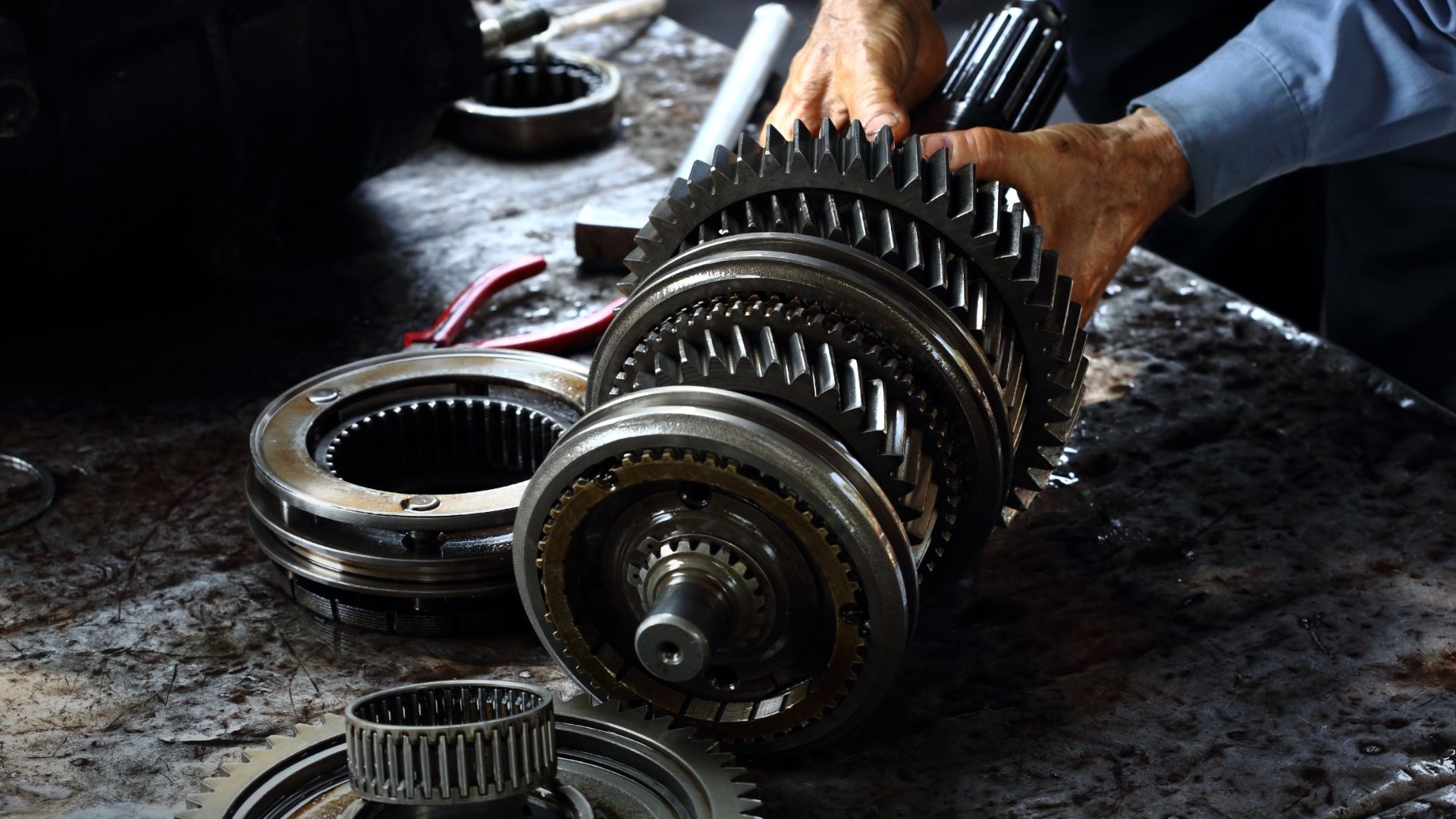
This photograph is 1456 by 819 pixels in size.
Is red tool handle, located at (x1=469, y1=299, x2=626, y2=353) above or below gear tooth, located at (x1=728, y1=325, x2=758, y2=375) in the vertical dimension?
below

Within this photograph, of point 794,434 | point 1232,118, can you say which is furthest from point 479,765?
point 1232,118

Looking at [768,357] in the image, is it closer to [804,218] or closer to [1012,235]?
[804,218]

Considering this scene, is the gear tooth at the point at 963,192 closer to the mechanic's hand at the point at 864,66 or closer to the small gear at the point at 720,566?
the mechanic's hand at the point at 864,66

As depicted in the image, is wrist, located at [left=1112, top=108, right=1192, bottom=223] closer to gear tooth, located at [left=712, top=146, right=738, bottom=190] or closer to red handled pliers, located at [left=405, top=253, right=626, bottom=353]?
gear tooth, located at [left=712, top=146, right=738, bottom=190]

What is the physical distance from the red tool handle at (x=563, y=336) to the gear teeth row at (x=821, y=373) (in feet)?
2.00

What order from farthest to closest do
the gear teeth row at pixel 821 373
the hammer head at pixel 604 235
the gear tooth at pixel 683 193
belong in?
the hammer head at pixel 604 235 → the gear tooth at pixel 683 193 → the gear teeth row at pixel 821 373

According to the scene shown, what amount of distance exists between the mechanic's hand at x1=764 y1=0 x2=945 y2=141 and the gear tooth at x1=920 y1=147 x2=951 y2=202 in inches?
11.2

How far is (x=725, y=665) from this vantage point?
1.27m

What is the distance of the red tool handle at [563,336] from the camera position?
1.91m

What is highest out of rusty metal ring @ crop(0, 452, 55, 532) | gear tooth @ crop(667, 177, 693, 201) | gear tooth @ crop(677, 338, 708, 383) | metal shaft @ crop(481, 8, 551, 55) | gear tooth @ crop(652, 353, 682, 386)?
gear tooth @ crop(667, 177, 693, 201)

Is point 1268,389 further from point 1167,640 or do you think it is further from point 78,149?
point 78,149

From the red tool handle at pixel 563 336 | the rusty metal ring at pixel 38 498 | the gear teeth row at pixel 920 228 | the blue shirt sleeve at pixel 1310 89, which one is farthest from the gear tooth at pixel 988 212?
the rusty metal ring at pixel 38 498

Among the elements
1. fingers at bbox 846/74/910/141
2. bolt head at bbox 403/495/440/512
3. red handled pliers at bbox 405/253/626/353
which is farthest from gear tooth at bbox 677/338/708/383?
red handled pliers at bbox 405/253/626/353

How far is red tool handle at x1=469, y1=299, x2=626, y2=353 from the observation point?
6.27 ft
